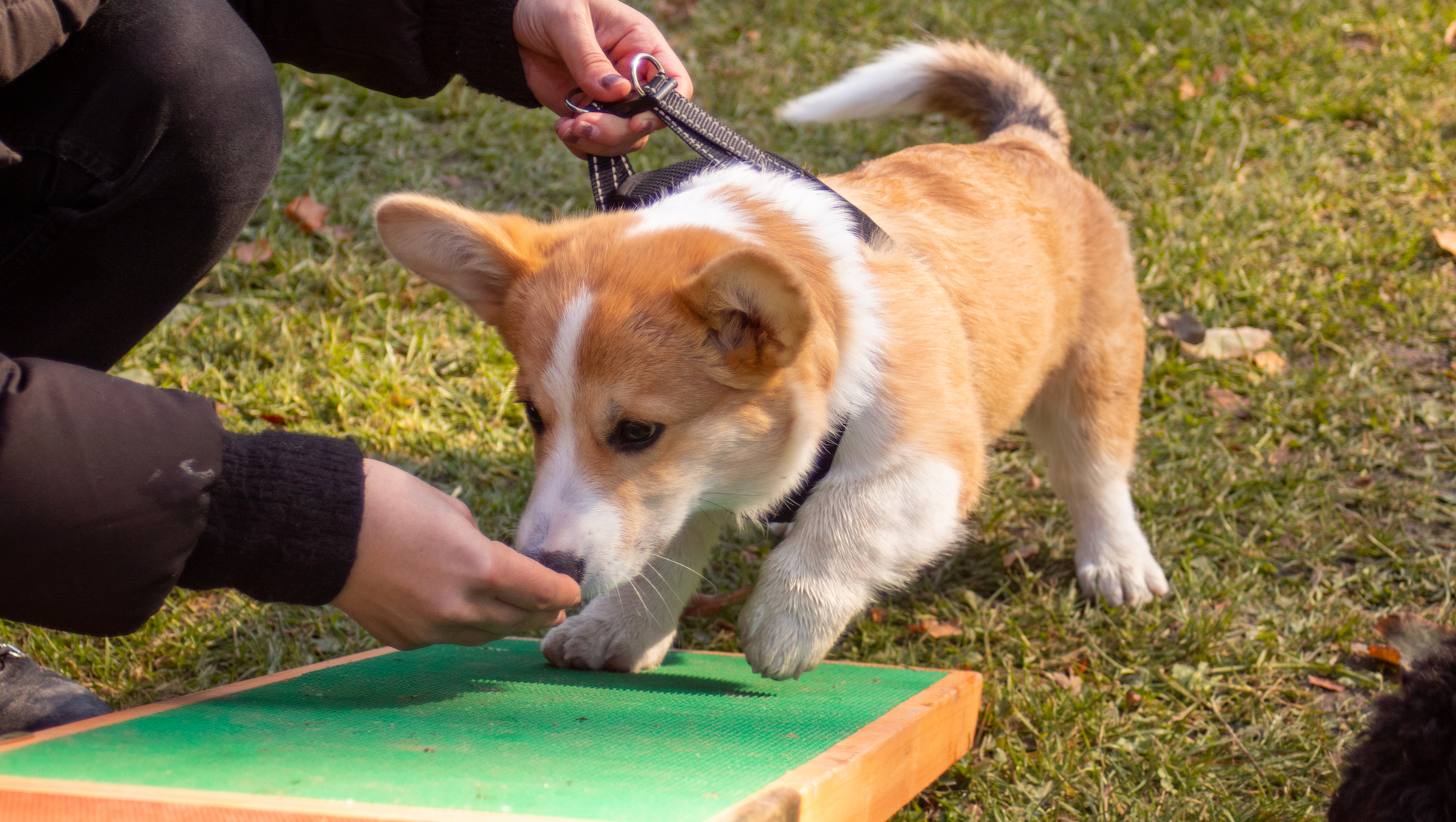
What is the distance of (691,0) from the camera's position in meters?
6.76

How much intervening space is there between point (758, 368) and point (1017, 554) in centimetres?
154

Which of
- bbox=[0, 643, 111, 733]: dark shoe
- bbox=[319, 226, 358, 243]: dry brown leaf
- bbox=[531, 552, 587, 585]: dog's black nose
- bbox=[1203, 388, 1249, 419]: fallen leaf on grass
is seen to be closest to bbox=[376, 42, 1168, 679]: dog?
bbox=[531, 552, 587, 585]: dog's black nose

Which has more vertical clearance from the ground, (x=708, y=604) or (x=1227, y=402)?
(x=708, y=604)

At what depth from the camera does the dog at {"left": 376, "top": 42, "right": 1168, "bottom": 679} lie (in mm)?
2043

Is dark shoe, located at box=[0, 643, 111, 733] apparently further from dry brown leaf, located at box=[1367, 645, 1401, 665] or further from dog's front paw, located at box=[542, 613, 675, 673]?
dry brown leaf, located at box=[1367, 645, 1401, 665]

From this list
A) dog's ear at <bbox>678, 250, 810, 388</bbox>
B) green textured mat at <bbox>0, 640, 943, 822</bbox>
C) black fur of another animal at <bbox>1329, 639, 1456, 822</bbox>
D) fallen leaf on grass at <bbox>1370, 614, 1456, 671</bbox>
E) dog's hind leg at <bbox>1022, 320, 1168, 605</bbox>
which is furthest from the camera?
dog's hind leg at <bbox>1022, 320, 1168, 605</bbox>

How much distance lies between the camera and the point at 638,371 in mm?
2047

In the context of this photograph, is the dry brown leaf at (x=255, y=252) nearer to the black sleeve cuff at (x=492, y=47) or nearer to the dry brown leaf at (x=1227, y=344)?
the black sleeve cuff at (x=492, y=47)

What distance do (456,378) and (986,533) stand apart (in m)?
1.96

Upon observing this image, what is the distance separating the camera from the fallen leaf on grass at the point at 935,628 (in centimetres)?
292

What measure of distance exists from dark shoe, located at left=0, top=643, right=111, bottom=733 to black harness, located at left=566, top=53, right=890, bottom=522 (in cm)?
154

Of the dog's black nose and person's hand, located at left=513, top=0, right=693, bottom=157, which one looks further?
person's hand, located at left=513, top=0, right=693, bottom=157

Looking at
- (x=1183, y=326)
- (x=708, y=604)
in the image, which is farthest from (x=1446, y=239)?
(x=708, y=604)

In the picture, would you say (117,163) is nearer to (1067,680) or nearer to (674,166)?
(674,166)
